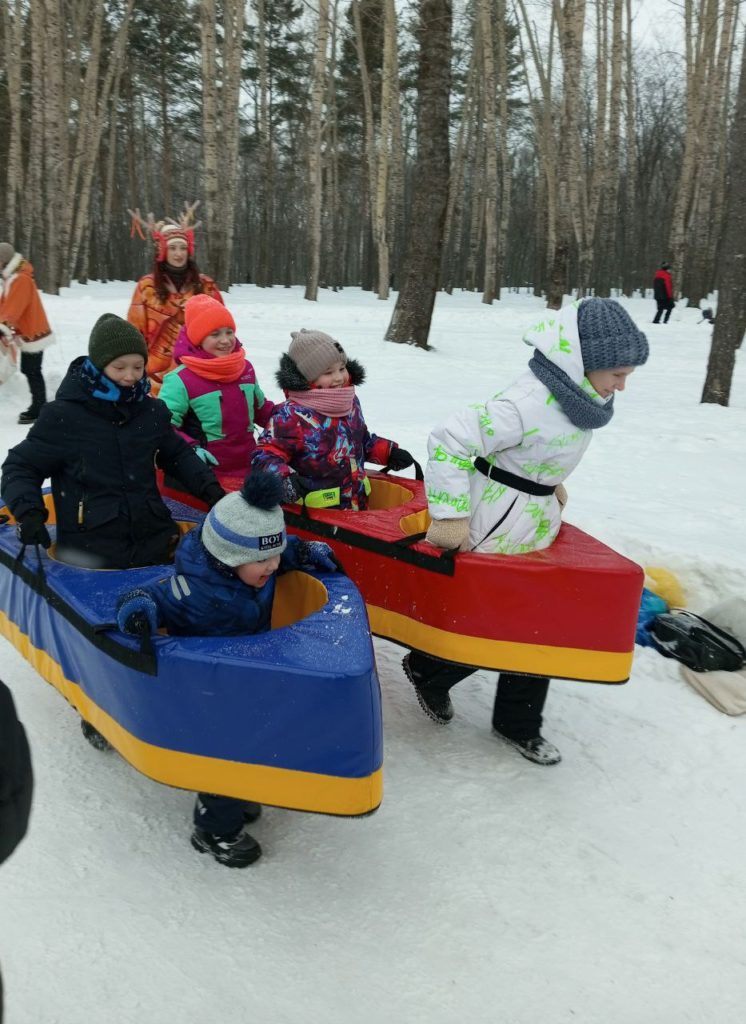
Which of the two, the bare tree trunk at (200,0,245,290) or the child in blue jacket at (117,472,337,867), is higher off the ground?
the bare tree trunk at (200,0,245,290)

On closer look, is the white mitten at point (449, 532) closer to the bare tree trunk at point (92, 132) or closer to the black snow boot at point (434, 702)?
the black snow boot at point (434, 702)

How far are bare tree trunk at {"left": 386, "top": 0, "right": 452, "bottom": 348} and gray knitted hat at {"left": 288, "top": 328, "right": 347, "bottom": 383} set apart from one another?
6.59 metres

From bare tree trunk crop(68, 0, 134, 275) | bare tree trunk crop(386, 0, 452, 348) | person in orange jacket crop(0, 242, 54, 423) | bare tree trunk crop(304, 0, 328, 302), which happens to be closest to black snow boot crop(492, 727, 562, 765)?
person in orange jacket crop(0, 242, 54, 423)

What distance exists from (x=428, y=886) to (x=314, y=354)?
2.01 m

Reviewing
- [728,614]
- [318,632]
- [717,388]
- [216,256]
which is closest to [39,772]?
[318,632]

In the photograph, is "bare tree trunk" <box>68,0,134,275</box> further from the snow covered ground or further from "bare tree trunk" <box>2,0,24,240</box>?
the snow covered ground

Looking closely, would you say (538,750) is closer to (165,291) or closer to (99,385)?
(99,385)

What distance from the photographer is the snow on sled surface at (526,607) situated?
268cm

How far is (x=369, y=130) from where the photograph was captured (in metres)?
22.1

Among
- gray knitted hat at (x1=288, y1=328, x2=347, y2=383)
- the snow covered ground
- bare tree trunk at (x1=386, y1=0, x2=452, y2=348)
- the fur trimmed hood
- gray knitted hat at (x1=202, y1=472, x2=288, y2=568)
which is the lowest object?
the snow covered ground

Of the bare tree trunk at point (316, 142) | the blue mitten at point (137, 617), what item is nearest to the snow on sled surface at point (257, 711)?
the blue mitten at point (137, 617)

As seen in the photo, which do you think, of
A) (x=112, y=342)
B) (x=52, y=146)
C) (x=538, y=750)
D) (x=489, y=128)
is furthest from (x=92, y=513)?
(x=489, y=128)

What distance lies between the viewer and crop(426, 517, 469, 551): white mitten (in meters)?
2.74

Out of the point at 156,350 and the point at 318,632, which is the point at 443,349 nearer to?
the point at 156,350
